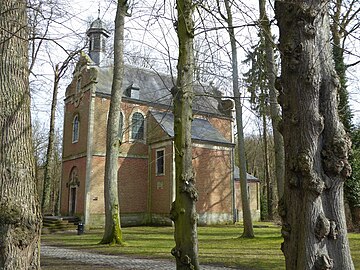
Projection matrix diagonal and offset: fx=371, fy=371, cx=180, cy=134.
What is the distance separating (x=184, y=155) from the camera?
218 inches

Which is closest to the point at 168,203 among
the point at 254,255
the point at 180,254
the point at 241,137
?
the point at 241,137

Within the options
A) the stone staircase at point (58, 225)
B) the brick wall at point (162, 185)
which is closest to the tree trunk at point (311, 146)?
the stone staircase at point (58, 225)

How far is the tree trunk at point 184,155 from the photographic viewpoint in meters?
5.24

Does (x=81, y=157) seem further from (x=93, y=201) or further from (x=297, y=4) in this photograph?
(x=297, y=4)

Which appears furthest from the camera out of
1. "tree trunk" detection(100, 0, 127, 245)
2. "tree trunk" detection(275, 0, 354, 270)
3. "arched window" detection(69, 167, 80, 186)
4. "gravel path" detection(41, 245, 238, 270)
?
"arched window" detection(69, 167, 80, 186)

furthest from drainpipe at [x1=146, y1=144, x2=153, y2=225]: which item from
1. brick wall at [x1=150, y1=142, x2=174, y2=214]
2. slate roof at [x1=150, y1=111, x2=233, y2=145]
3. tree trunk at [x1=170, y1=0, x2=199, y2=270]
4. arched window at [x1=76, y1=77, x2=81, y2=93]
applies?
tree trunk at [x1=170, y1=0, x2=199, y2=270]

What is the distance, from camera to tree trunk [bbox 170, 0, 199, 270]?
524 cm

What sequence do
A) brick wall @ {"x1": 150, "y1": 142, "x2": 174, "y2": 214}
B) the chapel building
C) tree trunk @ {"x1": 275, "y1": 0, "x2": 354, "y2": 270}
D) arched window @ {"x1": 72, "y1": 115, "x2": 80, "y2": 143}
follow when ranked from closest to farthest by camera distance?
tree trunk @ {"x1": 275, "y1": 0, "x2": 354, "y2": 270}
the chapel building
brick wall @ {"x1": 150, "y1": 142, "x2": 174, "y2": 214}
arched window @ {"x1": 72, "y1": 115, "x2": 80, "y2": 143}

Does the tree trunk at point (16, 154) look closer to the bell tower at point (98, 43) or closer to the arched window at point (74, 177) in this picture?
the arched window at point (74, 177)

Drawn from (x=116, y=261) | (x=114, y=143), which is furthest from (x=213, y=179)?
(x=116, y=261)

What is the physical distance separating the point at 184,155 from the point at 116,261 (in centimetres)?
507

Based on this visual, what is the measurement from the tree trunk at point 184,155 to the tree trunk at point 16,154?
189 cm

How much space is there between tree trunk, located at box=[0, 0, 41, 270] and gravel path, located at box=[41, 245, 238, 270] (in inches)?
169

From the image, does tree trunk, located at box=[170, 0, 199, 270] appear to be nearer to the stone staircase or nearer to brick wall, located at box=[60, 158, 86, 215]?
the stone staircase
